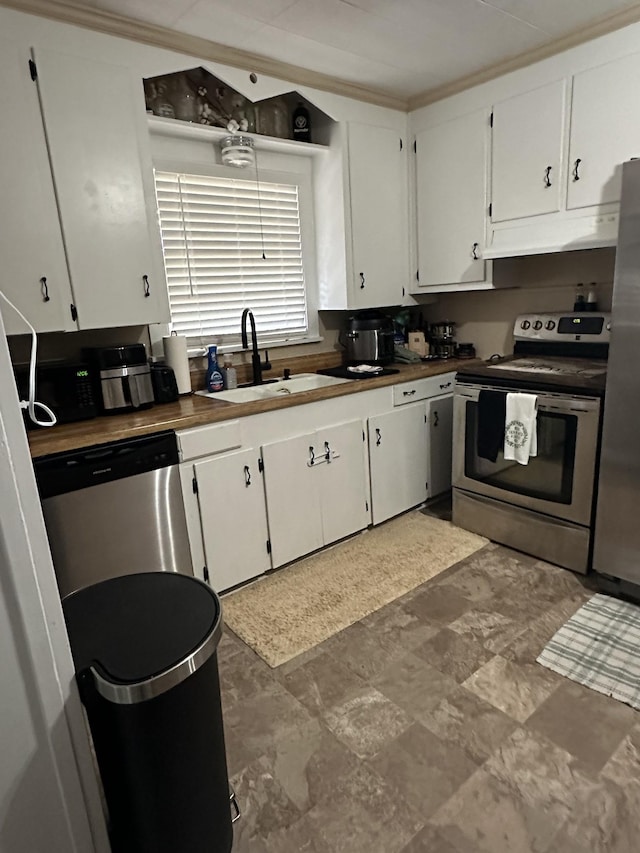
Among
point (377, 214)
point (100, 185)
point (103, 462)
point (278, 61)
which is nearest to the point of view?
point (103, 462)

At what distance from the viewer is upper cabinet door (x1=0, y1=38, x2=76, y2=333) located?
194cm

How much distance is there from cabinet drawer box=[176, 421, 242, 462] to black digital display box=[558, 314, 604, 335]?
1966mm

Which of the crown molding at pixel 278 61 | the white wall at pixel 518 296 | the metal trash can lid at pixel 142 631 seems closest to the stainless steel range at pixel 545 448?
the white wall at pixel 518 296

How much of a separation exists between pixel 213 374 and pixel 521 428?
163 centimetres

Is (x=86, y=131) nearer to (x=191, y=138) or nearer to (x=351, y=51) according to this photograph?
(x=191, y=138)

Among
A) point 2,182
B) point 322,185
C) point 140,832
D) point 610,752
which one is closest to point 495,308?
point 322,185

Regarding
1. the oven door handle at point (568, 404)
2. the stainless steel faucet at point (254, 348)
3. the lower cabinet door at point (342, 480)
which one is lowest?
the lower cabinet door at point (342, 480)

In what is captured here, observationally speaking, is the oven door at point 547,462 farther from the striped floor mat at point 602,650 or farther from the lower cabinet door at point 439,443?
the striped floor mat at point 602,650

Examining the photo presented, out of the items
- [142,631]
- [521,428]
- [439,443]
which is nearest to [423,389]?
[439,443]

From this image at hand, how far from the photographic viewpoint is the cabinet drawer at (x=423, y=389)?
10.0ft

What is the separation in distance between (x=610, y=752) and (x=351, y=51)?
3112 millimetres

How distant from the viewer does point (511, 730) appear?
167 centimetres

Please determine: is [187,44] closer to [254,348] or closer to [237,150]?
[237,150]

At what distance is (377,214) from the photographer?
3.26 m
